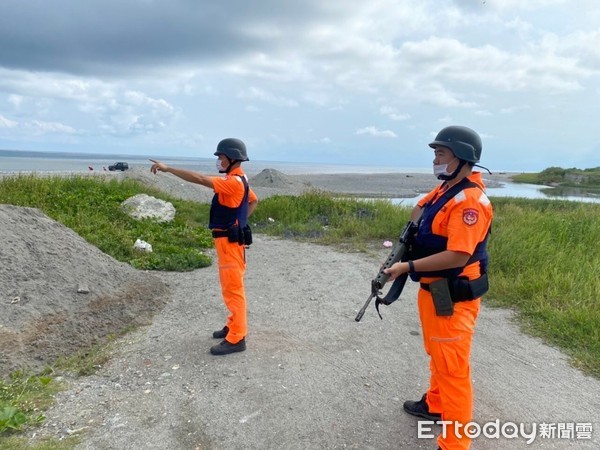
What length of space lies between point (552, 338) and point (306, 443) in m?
3.67

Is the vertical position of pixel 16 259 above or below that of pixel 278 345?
above

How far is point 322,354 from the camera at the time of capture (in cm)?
498

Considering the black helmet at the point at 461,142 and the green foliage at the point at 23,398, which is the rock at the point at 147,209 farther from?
the black helmet at the point at 461,142

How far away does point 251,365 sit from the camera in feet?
15.1

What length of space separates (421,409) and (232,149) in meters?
2.91

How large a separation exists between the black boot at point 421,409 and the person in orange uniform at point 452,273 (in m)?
0.60

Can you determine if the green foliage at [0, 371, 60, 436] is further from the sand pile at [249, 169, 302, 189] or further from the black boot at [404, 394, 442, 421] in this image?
the sand pile at [249, 169, 302, 189]

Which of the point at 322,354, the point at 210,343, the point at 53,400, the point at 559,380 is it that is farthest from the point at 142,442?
the point at 559,380

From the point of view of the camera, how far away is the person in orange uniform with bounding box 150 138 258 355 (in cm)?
471

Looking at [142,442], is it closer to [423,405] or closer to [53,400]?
[53,400]

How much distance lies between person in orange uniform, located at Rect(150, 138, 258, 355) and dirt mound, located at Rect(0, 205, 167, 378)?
63.4 inches

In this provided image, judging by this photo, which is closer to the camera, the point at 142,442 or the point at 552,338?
the point at 142,442

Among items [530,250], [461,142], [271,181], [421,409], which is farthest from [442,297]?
[271,181]

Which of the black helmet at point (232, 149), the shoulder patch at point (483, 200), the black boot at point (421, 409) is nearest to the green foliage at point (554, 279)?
the black boot at point (421, 409)
